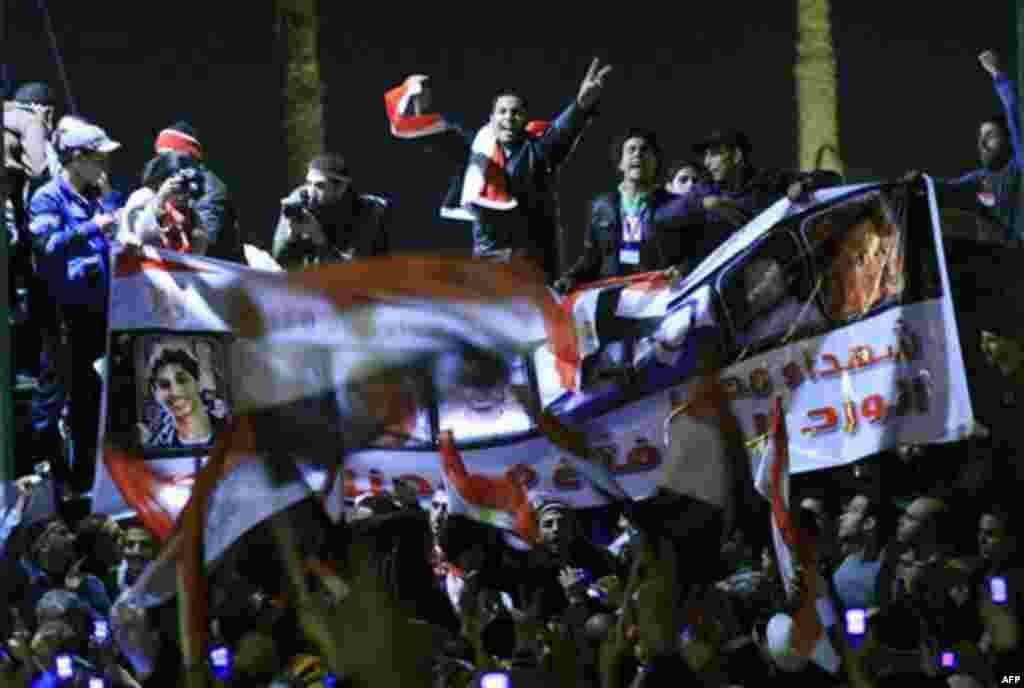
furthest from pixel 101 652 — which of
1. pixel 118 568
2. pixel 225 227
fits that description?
pixel 225 227

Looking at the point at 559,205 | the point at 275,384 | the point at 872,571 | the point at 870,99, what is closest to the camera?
the point at 275,384

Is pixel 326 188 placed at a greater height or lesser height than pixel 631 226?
greater

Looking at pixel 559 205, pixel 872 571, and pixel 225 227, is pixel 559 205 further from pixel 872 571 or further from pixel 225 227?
pixel 872 571

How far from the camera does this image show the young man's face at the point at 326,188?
56.9 ft

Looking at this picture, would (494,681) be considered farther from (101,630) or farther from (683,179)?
(683,179)

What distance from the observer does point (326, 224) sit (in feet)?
57.0

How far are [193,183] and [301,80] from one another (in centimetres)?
290

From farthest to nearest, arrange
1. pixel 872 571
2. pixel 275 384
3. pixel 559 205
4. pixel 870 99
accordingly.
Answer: pixel 870 99 → pixel 559 205 → pixel 872 571 → pixel 275 384

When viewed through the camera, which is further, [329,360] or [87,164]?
[87,164]

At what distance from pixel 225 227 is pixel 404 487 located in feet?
7.86

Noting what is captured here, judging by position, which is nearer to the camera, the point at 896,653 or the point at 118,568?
the point at 896,653

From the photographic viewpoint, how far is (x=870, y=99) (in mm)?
20094

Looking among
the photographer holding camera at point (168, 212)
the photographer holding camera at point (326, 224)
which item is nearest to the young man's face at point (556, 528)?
the photographer holding camera at point (326, 224)

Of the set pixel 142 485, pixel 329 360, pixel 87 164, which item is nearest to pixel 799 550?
pixel 329 360
